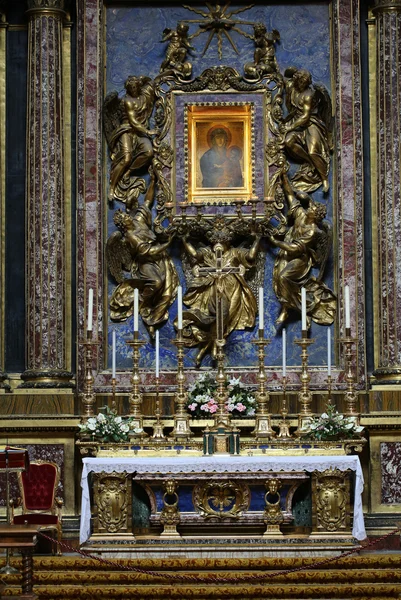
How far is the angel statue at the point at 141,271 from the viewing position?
1747cm

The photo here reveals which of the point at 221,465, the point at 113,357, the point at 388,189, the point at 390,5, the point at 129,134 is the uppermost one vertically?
the point at 390,5

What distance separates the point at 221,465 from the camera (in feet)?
49.3

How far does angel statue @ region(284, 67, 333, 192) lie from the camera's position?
17.5 m

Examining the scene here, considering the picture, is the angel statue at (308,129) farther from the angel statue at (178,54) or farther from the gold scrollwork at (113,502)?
the gold scrollwork at (113,502)

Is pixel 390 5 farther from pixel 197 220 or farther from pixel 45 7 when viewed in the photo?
pixel 45 7

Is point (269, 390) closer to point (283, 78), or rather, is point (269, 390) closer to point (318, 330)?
point (318, 330)

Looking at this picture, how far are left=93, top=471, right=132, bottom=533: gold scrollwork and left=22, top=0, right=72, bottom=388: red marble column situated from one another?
201cm

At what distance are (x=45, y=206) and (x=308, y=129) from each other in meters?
3.30

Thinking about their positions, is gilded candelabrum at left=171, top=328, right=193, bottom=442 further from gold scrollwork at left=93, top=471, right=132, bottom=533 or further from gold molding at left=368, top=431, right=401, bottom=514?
gold molding at left=368, top=431, right=401, bottom=514

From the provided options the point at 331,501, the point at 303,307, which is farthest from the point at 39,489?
the point at 303,307

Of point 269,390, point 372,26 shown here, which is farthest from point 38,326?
point 372,26

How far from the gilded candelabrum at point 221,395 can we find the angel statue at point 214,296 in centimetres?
120

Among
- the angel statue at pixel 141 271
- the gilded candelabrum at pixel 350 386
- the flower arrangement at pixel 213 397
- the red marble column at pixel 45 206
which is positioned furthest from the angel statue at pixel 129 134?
the gilded candelabrum at pixel 350 386

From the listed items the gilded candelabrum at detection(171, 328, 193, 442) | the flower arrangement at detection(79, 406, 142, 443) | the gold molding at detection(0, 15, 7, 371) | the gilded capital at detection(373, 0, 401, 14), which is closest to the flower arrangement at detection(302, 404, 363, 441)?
the gilded candelabrum at detection(171, 328, 193, 442)
